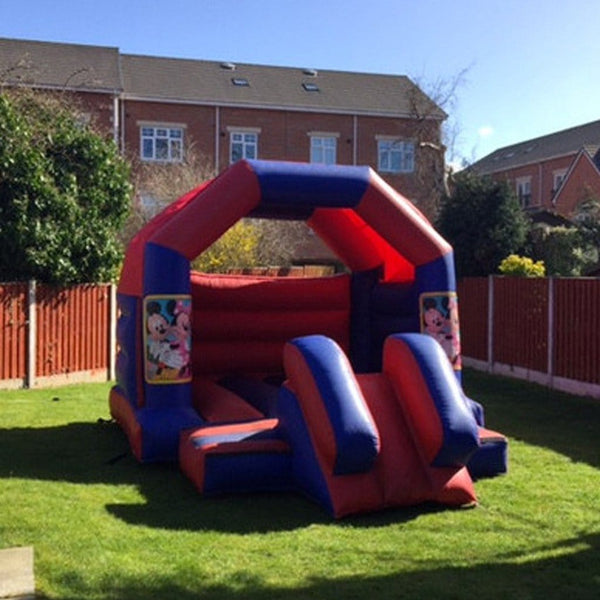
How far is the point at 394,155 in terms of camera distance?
3422cm

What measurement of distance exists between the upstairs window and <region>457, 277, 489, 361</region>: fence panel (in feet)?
54.5

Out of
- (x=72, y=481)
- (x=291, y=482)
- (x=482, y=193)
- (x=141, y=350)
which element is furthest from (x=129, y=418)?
(x=482, y=193)

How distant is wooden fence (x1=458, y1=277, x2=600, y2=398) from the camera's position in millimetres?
12930

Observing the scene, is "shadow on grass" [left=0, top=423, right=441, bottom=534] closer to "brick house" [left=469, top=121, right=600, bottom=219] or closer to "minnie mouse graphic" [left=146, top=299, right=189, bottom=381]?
"minnie mouse graphic" [left=146, top=299, right=189, bottom=381]

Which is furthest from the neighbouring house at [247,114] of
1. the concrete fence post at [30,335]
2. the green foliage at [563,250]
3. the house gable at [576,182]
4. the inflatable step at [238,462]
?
the inflatable step at [238,462]

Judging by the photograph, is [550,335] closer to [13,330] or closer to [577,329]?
[577,329]

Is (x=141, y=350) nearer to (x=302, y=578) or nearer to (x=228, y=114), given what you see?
(x=302, y=578)

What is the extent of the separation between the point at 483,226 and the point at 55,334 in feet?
30.3

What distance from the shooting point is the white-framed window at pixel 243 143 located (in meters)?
32.2

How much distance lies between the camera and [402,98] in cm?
3559

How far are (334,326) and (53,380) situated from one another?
5.39m

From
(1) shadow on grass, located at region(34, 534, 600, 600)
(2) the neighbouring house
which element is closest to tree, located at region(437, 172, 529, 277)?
(2) the neighbouring house

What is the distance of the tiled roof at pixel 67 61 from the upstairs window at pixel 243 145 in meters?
4.78

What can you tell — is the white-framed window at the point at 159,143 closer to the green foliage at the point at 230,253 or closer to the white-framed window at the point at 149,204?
the white-framed window at the point at 149,204
